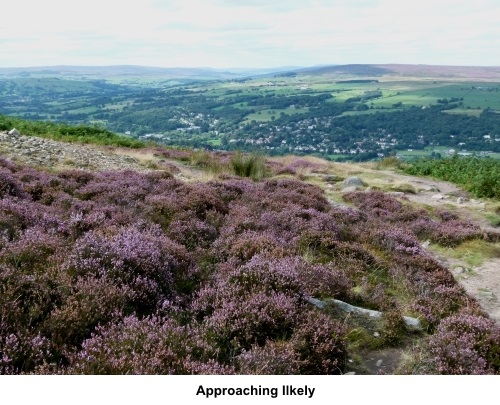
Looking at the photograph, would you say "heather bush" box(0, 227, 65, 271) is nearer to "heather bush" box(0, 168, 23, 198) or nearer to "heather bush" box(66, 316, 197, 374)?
"heather bush" box(66, 316, 197, 374)

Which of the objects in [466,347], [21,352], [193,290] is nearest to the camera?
[21,352]

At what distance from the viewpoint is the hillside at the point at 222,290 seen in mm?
4199

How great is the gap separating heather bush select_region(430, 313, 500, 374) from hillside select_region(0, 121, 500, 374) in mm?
16

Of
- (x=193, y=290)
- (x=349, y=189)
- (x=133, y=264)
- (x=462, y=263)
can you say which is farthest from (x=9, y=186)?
(x=349, y=189)

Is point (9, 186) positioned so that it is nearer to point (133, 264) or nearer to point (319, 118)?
point (133, 264)

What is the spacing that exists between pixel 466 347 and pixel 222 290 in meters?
2.82

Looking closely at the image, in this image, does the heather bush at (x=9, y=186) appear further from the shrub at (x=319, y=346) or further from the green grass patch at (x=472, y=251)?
the green grass patch at (x=472, y=251)

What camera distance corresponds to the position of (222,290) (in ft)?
18.3

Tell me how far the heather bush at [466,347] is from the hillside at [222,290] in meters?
0.02

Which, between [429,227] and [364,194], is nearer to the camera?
[429,227]

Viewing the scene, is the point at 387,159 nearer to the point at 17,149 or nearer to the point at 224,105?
the point at 17,149

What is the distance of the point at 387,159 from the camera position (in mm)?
33656
